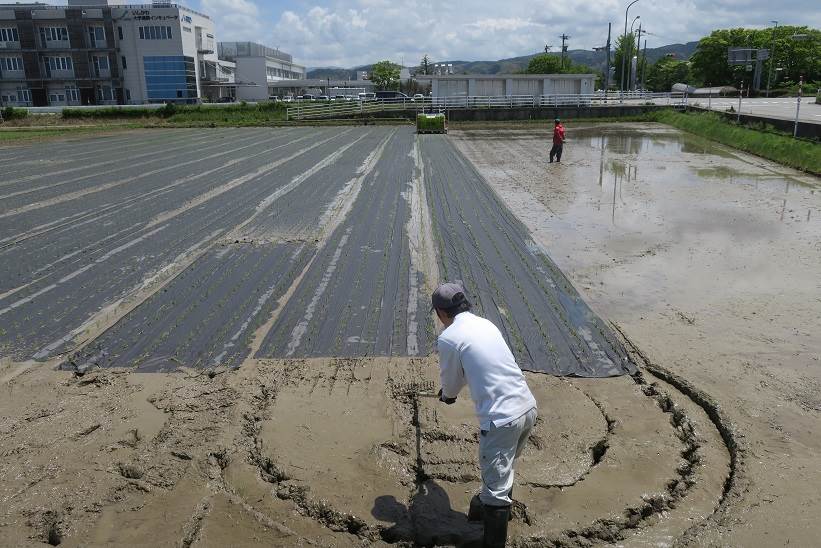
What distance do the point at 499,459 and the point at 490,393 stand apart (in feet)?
1.21

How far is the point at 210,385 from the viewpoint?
552cm

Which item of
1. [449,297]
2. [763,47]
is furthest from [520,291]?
[763,47]

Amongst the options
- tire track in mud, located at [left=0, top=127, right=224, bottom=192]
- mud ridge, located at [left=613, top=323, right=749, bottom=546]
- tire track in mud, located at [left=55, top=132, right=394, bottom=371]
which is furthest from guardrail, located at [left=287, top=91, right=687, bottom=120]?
mud ridge, located at [left=613, top=323, right=749, bottom=546]

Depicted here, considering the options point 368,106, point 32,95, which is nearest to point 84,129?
point 368,106

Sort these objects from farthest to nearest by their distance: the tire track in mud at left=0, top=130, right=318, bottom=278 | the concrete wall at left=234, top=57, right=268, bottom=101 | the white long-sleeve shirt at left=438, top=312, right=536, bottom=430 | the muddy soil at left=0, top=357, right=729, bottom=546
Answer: the concrete wall at left=234, top=57, right=268, bottom=101, the tire track in mud at left=0, top=130, right=318, bottom=278, the muddy soil at left=0, top=357, right=729, bottom=546, the white long-sleeve shirt at left=438, top=312, right=536, bottom=430

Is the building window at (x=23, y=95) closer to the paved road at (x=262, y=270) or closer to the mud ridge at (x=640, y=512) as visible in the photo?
the paved road at (x=262, y=270)

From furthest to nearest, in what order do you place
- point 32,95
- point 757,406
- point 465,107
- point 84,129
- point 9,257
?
point 32,95, point 465,107, point 84,129, point 9,257, point 757,406

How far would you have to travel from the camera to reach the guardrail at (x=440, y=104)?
41875 mm

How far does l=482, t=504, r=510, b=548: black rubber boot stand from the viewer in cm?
343

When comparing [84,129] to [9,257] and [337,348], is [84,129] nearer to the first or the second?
[9,257]

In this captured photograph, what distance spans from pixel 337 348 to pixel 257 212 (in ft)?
22.9

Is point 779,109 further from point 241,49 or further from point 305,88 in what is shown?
point 241,49

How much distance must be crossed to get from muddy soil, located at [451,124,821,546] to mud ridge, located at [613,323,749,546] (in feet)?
0.08

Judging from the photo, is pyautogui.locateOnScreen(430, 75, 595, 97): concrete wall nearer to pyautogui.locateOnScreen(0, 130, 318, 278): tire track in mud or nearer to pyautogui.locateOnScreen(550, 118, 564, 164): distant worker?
pyautogui.locateOnScreen(550, 118, 564, 164): distant worker
